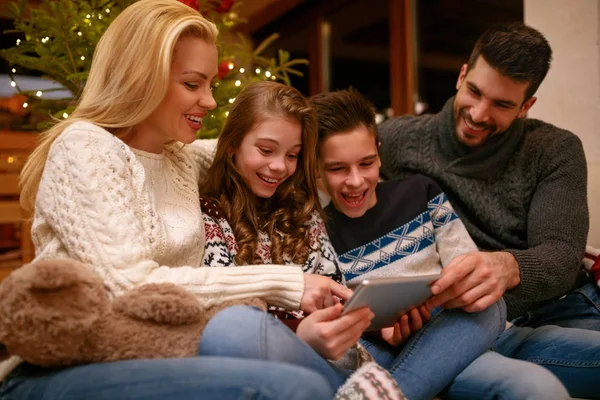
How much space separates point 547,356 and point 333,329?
640mm

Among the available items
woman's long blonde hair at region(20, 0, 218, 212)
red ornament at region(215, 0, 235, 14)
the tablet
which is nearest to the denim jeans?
the tablet

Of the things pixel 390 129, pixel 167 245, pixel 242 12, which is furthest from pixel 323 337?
pixel 242 12

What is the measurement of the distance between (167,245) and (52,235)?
8.7 inches

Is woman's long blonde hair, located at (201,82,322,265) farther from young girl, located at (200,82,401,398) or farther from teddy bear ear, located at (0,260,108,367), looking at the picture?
teddy bear ear, located at (0,260,108,367)

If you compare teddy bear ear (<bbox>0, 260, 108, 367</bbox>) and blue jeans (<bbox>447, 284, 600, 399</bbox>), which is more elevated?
teddy bear ear (<bbox>0, 260, 108, 367</bbox>)

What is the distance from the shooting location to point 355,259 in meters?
1.58

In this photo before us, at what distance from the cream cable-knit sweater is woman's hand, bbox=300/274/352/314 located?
2cm

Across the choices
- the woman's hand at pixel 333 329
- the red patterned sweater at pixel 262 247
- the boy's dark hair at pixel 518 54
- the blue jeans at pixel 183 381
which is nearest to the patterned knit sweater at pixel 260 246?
the red patterned sweater at pixel 262 247

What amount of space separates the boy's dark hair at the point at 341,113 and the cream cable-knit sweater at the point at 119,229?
47cm

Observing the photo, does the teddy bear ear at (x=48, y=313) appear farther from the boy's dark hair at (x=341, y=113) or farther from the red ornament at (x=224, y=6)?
the red ornament at (x=224, y=6)

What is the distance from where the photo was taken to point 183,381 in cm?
96

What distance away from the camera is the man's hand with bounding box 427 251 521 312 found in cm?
127

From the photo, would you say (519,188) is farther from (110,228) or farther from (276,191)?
(110,228)

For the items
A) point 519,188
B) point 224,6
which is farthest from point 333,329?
point 224,6
